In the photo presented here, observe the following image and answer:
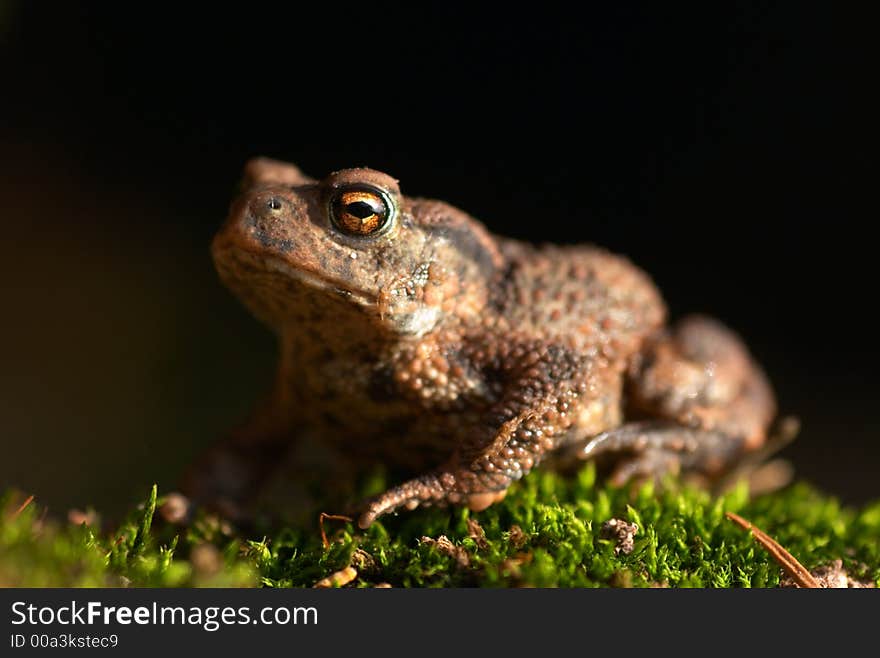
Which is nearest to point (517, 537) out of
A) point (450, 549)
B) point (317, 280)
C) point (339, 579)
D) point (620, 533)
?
point (450, 549)

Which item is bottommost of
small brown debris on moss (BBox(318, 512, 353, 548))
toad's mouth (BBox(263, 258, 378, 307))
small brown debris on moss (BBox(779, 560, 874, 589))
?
small brown debris on moss (BBox(779, 560, 874, 589))

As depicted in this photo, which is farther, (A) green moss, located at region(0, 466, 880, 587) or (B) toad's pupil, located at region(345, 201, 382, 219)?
(B) toad's pupil, located at region(345, 201, 382, 219)

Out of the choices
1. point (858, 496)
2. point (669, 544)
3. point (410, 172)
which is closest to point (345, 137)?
point (410, 172)

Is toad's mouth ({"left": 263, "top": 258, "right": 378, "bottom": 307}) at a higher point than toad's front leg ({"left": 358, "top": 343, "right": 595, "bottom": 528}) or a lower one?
higher

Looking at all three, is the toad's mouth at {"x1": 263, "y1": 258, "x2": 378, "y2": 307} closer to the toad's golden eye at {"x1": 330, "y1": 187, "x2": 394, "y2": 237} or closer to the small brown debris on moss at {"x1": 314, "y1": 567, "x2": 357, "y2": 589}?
the toad's golden eye at {"x1": 330, "y1": 187, "x2": 394, "y2": 237}

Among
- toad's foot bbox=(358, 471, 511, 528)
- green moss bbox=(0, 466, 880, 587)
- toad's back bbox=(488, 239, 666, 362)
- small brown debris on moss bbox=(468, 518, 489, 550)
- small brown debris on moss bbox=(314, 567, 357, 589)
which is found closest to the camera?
green moss bbox=(0, 466, 880, 587)

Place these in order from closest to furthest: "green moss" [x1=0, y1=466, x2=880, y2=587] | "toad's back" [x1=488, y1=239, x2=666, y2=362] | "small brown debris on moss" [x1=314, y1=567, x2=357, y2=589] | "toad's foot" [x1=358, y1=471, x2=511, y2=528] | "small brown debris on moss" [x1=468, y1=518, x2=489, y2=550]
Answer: "green moss" [x1=0, y1=466, x2=880, y2=587] → "small brown debris on moss" [x1=314, y1=567, x2=357, y2=589] → "small brown debris on moss" [x1=468, y1=518, x2=489, y2=550] → "toad's foot" [x1=358, y1=471, x2=511, y2=528] → "toad's back" [x1=488, y1=239, x2=666, y2=362]

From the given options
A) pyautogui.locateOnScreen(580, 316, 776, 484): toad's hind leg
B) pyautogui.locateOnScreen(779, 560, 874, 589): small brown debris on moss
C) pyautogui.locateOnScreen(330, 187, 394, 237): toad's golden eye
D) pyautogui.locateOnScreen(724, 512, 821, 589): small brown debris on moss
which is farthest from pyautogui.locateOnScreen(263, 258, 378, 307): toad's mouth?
pyautogui.locateOnScreen(779, 560, 874, 589): small brown debris on moss
